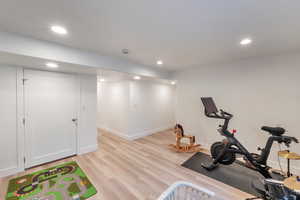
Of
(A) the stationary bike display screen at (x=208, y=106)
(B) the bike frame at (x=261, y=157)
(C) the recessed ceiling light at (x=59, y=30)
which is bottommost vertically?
(B) the bike frame at (x=261, y=157)

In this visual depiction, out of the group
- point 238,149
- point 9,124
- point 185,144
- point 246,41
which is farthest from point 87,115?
point 246,41

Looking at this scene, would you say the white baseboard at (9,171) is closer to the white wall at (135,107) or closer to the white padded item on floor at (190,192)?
the white wall at (135,107)

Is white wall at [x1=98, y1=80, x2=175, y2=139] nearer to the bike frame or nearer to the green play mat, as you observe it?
the green play mat

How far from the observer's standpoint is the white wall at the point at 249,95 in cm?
258

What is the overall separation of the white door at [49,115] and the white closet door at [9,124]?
0.48ft

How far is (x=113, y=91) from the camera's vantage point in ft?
16.5

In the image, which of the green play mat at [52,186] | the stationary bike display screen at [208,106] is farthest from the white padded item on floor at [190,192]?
the stationary bike display screen at [208,106]

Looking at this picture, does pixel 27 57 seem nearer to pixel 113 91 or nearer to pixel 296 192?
pixel 113 91

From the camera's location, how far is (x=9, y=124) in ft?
8.14

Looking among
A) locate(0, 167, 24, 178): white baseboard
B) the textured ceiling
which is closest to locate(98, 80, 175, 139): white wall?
the textured ceiling

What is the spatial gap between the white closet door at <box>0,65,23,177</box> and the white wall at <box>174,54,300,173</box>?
14.0 ft

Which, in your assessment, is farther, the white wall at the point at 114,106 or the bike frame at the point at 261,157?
the white wall at the point at 114,106

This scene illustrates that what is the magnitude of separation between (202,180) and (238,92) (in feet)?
7.56

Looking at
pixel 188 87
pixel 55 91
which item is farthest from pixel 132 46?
pixel 188 87
